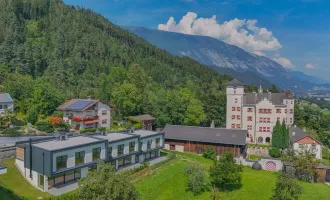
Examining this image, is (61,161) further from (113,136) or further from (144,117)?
(144,117)

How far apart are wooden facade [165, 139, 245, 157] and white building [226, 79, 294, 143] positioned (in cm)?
1432

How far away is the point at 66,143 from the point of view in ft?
92.5

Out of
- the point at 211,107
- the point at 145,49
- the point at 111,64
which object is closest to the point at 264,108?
the point at 211,107

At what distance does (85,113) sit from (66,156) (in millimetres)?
22050

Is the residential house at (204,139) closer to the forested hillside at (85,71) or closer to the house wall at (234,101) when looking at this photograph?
the forested hillside at (85,71)

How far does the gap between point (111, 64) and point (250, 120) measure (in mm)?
56445

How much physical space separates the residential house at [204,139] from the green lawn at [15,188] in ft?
82.6

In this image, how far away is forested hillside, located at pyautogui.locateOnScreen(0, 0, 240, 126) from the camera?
55188 millimetres

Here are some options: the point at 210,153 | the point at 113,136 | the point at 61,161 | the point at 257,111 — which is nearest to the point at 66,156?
the point at 61,161

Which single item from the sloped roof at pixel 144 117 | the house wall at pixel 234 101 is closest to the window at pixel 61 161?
the sloped roof at pixel 144 117

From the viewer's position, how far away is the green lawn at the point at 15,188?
75.6 feet

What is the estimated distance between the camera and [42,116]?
162 ft

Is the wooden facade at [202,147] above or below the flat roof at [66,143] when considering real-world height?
below

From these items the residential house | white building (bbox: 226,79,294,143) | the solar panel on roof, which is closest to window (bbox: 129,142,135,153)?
the residential house
